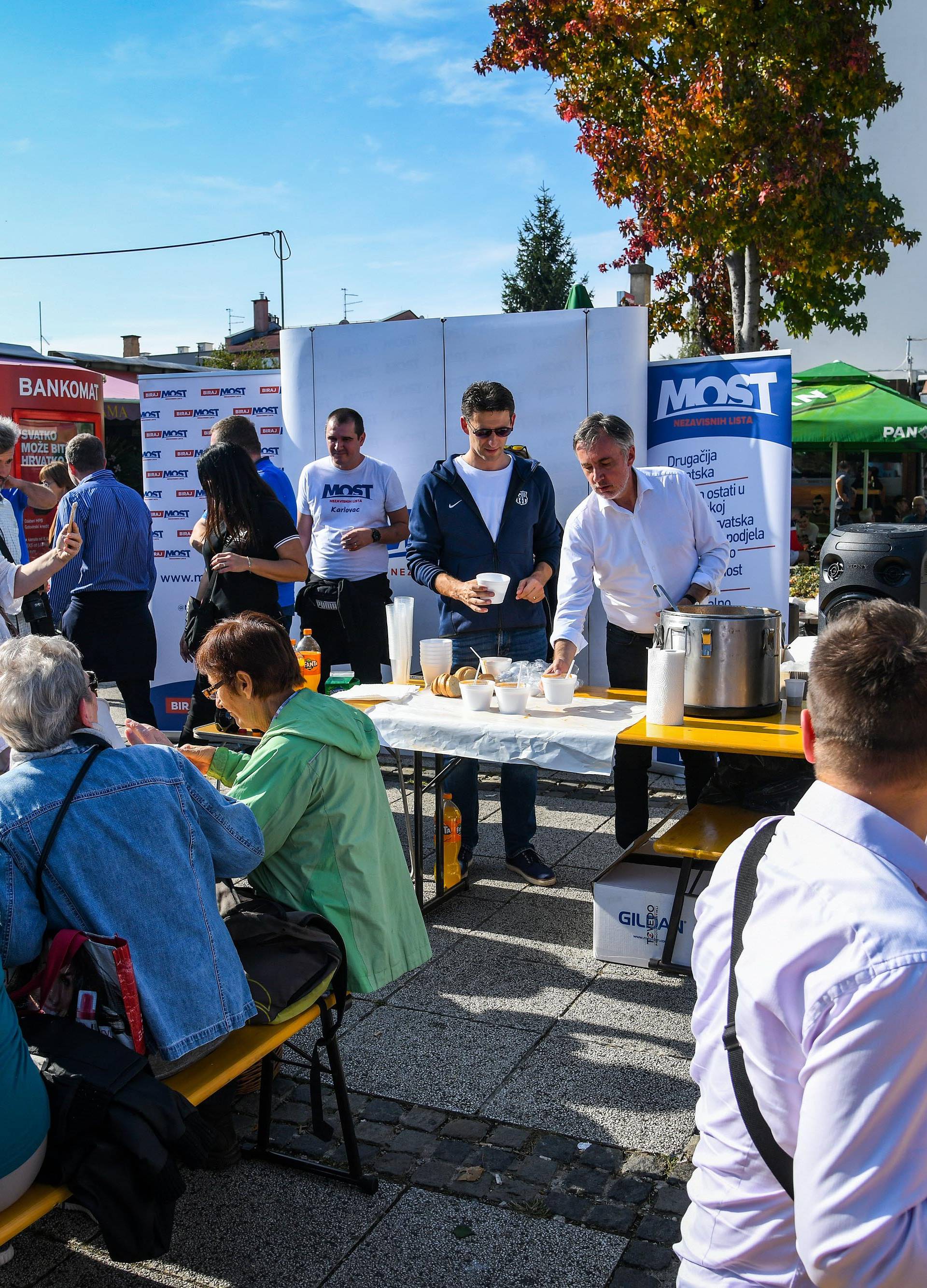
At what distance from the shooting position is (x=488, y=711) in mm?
3865

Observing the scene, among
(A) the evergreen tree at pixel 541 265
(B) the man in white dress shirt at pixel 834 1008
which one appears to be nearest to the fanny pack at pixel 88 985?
(B) the man in white dress shirt at pixel 834 1008

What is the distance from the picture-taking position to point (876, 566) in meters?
4.07

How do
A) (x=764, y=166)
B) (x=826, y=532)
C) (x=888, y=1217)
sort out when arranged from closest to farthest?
(x=888, y=1217) → (x=764, y=166) → (x=826, y=532)

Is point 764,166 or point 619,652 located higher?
point 764,166

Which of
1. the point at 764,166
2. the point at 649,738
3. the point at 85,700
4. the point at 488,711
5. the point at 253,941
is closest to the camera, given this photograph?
the point at 85,700

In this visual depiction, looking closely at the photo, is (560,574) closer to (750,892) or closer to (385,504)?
(385,504)

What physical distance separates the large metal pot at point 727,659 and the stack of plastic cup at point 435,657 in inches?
36.3

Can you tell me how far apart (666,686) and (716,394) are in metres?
2.79

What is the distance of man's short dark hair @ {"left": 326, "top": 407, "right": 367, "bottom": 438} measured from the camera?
5.77 meters

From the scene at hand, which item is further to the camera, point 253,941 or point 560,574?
point 560,574

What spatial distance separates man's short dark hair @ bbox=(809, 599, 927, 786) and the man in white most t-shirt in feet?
14.9

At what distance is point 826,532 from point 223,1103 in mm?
15359

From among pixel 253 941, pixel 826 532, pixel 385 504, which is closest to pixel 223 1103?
pixel 253 941

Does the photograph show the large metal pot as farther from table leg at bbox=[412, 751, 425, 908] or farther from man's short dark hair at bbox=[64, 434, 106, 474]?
man's short dark hair at bbox=[64, 434, 106, 474]
